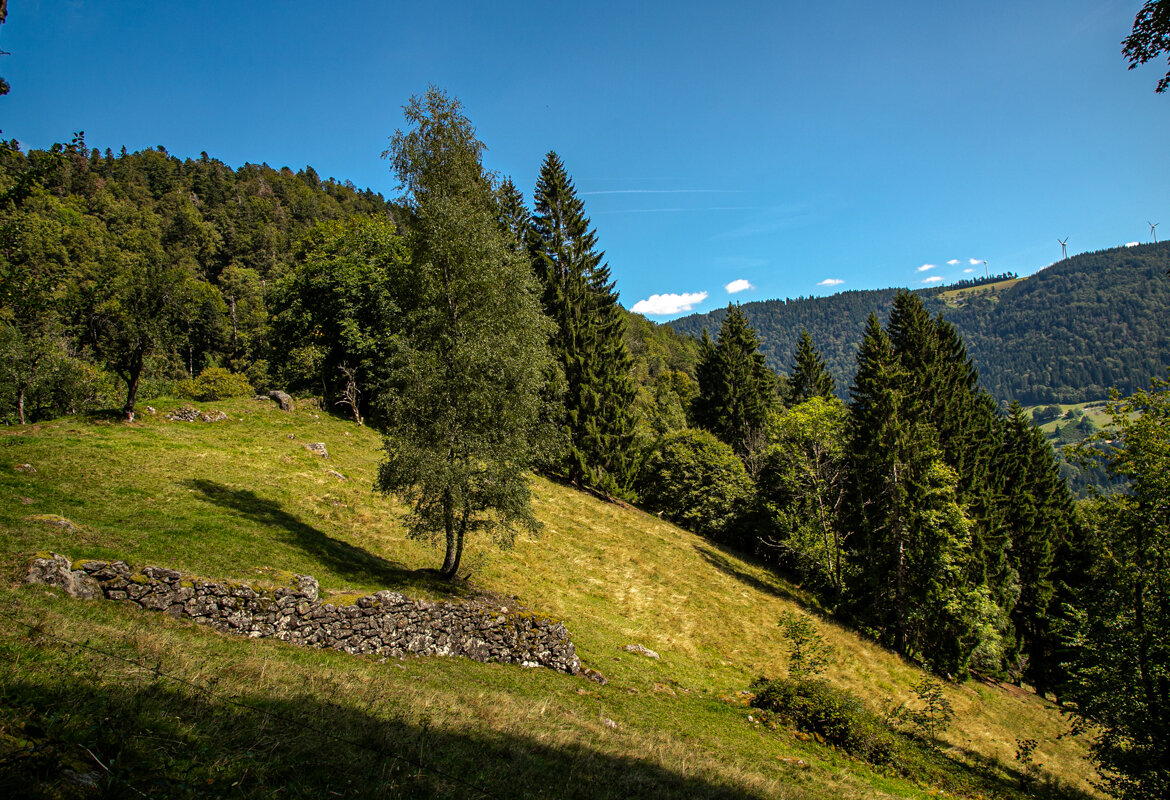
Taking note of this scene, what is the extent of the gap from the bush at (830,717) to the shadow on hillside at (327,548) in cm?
1002

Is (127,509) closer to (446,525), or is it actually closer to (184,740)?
(446,525)

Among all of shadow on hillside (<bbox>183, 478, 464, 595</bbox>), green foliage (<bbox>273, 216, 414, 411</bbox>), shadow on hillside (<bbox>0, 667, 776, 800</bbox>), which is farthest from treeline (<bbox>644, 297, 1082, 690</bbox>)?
green foliage (<bbox>273, 216, 414, 411</bbox>)

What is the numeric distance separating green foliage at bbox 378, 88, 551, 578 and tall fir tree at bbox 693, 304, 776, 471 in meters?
34.7

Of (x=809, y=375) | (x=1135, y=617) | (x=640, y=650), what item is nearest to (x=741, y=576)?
(x=640, y=650)

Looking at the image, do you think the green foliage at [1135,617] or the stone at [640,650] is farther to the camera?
the stone at [640,650]

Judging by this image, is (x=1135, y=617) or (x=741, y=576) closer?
(x=1135, y=617)

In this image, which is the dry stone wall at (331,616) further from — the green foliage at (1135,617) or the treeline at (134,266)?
the green foliage at (1135,617)

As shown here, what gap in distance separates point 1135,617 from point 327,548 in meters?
24.2

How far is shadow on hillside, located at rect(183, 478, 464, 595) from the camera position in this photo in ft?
51.3

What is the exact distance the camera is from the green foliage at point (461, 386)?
1519 cm

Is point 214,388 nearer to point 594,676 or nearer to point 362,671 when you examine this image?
point 362,671

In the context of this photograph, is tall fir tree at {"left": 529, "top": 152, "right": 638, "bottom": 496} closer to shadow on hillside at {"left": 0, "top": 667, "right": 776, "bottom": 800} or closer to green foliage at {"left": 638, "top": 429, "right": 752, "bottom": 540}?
green foliage at {"left": 638, "top": 429, "right": 752, "bottom": 540}

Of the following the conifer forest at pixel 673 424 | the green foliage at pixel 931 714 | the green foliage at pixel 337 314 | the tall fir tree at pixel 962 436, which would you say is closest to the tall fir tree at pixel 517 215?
the conifer forest at pixel 673 424

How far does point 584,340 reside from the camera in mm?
36938
